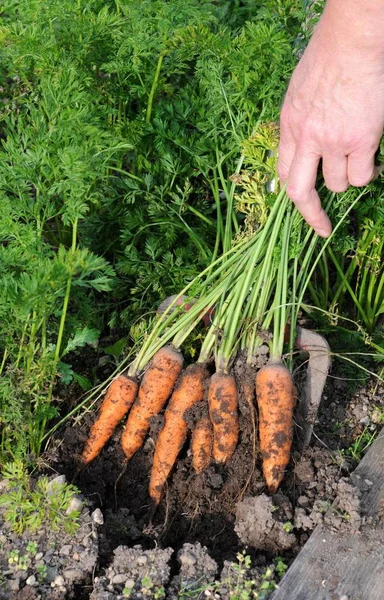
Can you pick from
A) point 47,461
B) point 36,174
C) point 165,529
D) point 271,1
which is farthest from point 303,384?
point 271,1

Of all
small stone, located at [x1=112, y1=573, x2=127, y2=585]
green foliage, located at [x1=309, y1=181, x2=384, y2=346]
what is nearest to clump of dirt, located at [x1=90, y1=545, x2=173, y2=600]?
small stone, located at [x1=112, y1=573, x2=127, y2=585]

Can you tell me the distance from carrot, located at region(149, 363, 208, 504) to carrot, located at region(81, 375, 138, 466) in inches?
5.7

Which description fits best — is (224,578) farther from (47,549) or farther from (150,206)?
(150,206)

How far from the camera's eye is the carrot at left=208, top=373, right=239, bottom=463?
2.50 m

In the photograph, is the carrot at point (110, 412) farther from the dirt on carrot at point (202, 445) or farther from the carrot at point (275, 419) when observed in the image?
the carrot at point (275, 419)

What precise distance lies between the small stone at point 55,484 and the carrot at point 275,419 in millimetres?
650

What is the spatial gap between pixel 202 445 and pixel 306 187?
93cm

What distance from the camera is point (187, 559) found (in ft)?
7.34

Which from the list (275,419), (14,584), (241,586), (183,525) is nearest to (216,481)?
(183,525)

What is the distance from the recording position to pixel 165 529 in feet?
7.91

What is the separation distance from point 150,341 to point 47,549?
0.74 m

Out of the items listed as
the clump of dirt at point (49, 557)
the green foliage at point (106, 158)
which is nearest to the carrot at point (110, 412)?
the green foliage at point (106, 158)

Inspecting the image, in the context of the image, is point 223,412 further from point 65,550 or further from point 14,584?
point 14,584

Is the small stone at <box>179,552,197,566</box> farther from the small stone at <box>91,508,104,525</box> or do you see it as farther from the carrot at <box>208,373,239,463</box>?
the carrot at <box>208,373,239,463</box>
